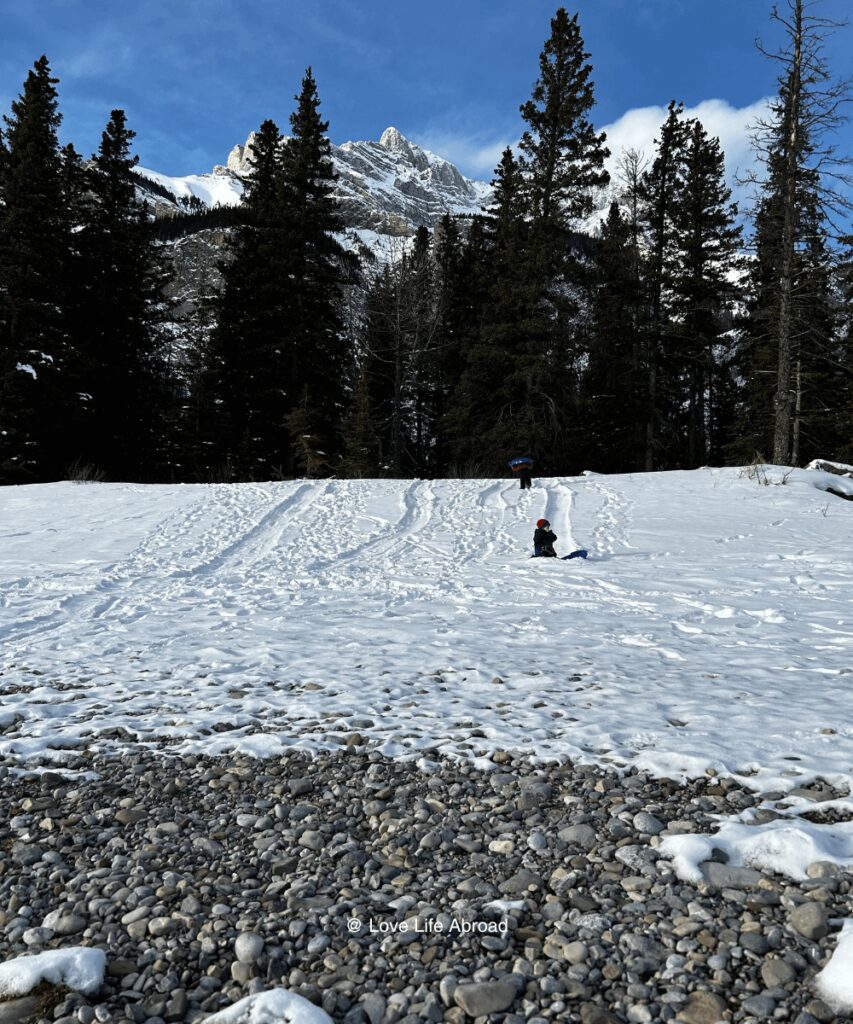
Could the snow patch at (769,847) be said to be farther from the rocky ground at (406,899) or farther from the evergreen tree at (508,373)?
the evergreen tree at (508,373)

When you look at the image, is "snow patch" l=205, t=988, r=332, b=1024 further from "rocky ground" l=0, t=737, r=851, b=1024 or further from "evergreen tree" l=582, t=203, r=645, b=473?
"evergreen tree" l=582, t=203, r=645, b=473

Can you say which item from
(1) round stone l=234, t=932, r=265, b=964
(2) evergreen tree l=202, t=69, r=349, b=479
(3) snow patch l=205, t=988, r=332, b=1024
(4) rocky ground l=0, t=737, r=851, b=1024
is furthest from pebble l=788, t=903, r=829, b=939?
(2) evergreen tree l=202, t=69, r=349, b=479

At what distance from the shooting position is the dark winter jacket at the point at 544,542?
35.0ft

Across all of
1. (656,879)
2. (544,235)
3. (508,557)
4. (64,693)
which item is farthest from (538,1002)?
(544,235)

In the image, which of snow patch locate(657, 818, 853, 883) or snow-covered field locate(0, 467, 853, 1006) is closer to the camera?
snow patch locate(657, 818, 853, 883)

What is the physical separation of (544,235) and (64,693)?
2421 cm

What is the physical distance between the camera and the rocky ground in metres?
2.05

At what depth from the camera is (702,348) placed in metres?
28.6

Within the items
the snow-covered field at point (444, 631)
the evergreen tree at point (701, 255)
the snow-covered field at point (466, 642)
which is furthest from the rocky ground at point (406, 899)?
the evergreen tree at point (701, 255)

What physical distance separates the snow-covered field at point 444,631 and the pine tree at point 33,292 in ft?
A: 28.6

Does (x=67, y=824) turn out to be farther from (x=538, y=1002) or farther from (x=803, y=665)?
(x=803, y=665)

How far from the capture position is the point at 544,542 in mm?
10656

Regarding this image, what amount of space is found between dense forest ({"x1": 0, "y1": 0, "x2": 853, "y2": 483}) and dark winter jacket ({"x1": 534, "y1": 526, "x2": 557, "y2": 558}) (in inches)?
564

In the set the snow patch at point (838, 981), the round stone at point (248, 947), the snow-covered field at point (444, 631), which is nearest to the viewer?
the snow patch at point (838, 981)
